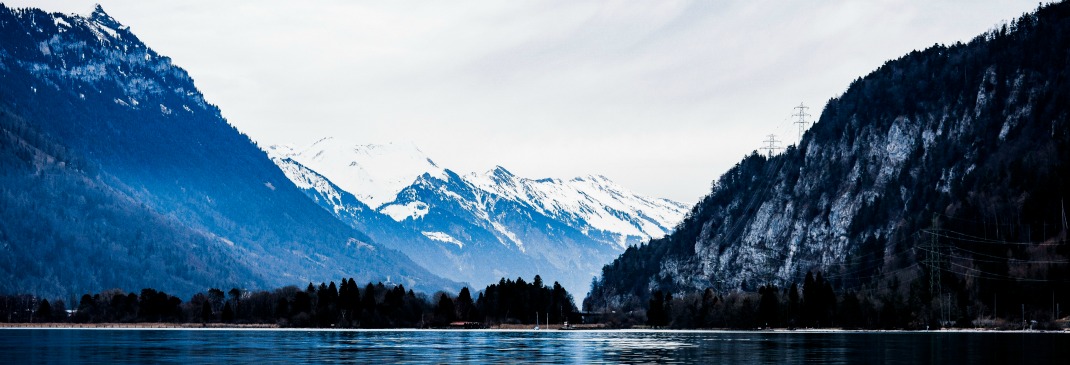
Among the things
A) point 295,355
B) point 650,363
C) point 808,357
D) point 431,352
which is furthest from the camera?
point 431,352

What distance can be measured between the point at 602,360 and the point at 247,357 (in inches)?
1852

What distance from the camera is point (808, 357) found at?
167m

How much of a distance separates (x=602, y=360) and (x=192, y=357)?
5475cm

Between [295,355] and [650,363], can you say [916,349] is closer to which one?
[650,363]

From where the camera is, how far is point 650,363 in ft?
499

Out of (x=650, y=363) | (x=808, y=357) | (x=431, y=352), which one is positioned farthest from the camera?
(x=431, y=352)

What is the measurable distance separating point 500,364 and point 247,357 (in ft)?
123

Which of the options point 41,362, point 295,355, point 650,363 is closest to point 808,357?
point 650,363

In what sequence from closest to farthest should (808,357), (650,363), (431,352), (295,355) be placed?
(650,363) → (808,357) → (295,355) → (431,352)

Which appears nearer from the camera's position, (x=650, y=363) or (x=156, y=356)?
(x=650, y=363)

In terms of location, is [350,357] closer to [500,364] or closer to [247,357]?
[247,357]

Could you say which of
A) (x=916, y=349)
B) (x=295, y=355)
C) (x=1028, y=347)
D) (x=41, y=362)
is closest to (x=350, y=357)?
(x=295, y=355)

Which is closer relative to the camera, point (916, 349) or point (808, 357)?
point (808, 357)

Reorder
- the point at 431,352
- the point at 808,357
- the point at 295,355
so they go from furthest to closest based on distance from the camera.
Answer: the point at 431,352 < the point at 295,355 < the point at 808,357
